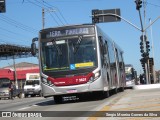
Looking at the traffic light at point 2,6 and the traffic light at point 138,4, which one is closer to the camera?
the traffic light at point 2,6

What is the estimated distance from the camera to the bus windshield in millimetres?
19797

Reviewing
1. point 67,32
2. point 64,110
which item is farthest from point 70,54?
point 64,110

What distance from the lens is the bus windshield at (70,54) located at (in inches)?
779

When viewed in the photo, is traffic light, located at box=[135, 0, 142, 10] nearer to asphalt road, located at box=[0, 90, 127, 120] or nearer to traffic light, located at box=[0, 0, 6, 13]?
traffic light, located at box=[0, 0, 6, 13]

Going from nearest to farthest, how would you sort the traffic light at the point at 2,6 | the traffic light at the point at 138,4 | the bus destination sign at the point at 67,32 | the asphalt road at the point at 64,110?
the asphalt road at the point at 64,110 < the bus destination sign at the point at 67,32 < the traffic light at the point at 2,6 < the traffic light at the point at 138,4

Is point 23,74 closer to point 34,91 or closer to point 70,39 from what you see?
point 34,91

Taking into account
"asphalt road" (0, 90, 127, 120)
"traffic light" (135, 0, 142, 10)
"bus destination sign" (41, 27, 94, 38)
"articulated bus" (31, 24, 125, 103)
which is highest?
"traffic light" (135, 0, 142, 10)

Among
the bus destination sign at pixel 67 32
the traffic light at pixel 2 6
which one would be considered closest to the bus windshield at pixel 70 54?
the bus destination sign at pixel 67 32

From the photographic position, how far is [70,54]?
19.9 meters

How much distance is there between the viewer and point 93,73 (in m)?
19.7

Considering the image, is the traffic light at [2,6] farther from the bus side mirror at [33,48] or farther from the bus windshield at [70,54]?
the bus windshield at [70,54]

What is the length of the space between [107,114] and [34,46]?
8461 mm

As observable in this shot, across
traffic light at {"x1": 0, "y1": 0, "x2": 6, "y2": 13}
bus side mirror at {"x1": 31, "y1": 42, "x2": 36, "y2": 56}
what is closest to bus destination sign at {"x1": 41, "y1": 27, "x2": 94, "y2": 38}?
bus side mirror at {"x1": 31, "y1": 42, "x2": 36, "y2": 56}

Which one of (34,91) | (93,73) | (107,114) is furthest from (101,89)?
(34,91)
